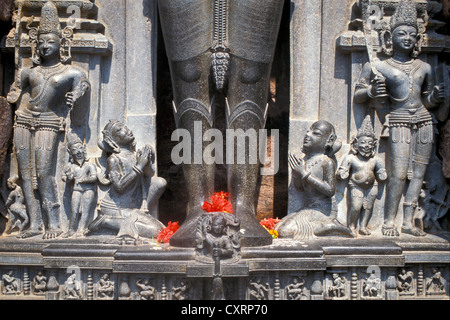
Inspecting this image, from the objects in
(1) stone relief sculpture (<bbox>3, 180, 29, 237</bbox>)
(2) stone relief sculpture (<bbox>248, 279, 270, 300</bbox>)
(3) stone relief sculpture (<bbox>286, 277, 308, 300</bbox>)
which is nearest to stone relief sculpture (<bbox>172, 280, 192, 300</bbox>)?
(2) stone relief sculpture (<bbox>248, 279, 270, 300</bbox>)

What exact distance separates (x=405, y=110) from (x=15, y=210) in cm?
422

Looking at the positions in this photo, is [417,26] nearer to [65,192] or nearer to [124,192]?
[124,192]

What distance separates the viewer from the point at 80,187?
8.10m

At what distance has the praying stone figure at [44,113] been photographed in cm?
809

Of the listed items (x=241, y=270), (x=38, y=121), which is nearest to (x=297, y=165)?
(x=241, y=270)

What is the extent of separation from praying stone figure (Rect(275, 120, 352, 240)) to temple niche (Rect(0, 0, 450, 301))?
0.06ft

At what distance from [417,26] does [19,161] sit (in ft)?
14.4

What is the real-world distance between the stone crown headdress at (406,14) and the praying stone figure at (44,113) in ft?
10.8

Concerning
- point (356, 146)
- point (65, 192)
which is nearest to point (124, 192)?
point (65, 192)

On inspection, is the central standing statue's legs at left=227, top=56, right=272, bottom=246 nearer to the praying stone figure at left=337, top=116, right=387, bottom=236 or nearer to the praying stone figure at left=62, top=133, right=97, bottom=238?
the praying stone figure at left=337, top=116, right=387, bottom=236

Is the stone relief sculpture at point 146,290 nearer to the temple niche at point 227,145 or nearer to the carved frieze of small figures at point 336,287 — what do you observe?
the temple niche at point 227,145

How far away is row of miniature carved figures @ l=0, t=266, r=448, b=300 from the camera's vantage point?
7285mm

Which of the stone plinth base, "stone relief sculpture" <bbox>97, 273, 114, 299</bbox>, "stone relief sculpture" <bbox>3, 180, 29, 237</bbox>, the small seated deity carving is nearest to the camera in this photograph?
the small seated deity carving

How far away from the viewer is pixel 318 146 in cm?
807
